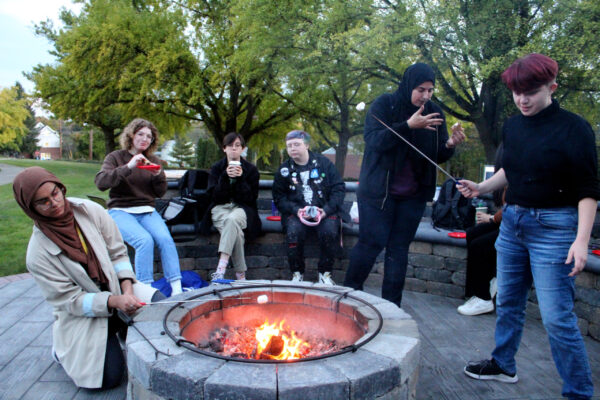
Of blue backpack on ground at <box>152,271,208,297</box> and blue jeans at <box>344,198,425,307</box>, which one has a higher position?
blue jeans at <box>344,198,425,307</box>

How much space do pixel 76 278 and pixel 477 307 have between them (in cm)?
321

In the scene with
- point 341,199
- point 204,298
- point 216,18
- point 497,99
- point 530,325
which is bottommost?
point 530,325

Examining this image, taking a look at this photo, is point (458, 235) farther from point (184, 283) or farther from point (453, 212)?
point (184, 283)

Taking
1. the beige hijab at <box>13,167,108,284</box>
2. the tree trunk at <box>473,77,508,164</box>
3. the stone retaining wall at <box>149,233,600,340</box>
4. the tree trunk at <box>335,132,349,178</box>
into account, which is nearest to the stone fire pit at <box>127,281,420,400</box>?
the beige hijab at <box>13,167,108,284</box>

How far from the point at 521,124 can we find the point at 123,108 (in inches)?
746

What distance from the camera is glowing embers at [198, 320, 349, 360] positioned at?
2.05m

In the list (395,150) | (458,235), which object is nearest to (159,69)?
(458,235)

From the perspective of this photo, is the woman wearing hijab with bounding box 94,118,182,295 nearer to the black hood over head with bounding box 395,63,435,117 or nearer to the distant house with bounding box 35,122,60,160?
the black hood over head with bounding box 395,63,435,117

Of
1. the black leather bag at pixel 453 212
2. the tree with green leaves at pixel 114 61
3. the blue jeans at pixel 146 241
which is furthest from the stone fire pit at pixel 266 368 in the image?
the tree with green leaves at pixel 114 61

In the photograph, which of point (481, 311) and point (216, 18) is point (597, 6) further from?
point (216, 18)

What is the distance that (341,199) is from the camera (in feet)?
14.2

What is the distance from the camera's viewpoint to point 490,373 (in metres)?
2.51

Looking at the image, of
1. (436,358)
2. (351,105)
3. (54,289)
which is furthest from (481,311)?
(351,105)

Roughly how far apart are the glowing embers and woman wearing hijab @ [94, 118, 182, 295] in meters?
1.48
